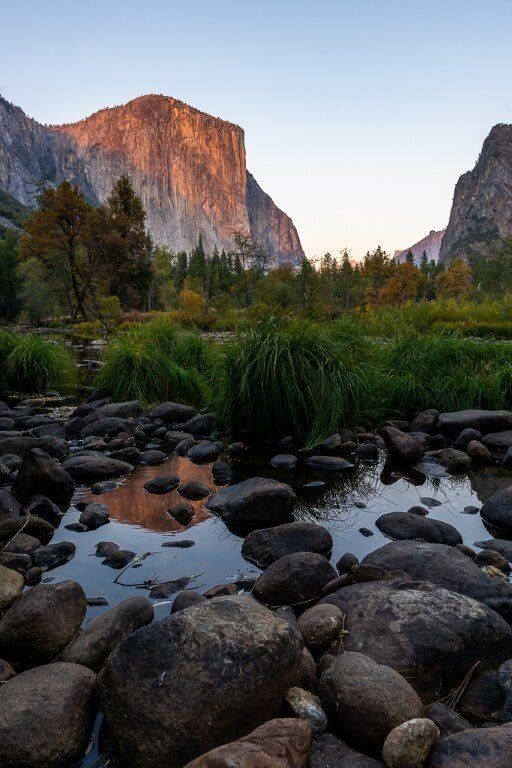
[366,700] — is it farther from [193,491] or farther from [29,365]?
[29,365]

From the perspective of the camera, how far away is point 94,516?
3.84 m

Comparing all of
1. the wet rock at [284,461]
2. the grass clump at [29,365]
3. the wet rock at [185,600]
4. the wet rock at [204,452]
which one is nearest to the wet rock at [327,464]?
the wet rock at [284,461]

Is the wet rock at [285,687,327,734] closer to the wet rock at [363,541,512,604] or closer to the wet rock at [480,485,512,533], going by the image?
the wet rock at [363,541,512,604]

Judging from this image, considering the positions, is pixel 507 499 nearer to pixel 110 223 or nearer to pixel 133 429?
pixel 133 429

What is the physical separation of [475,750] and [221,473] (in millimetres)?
3542

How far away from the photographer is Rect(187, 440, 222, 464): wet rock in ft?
18.4

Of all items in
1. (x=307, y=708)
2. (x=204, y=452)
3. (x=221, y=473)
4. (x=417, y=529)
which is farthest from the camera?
(x=204, y=452)

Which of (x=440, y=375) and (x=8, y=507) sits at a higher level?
(x=440, y=375)

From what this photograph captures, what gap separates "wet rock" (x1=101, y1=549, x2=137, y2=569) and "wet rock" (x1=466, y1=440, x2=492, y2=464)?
3.96 metres

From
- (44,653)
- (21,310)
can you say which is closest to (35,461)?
(44,653)

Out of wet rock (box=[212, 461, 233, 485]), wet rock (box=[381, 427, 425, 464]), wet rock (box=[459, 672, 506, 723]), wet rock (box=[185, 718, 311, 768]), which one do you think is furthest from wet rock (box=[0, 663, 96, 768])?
wet rock (box=[381, 427, 425, 464])

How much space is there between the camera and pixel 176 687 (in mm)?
1740

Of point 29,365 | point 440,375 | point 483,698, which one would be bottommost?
point 483,698

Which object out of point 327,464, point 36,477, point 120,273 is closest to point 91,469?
point 36,477
